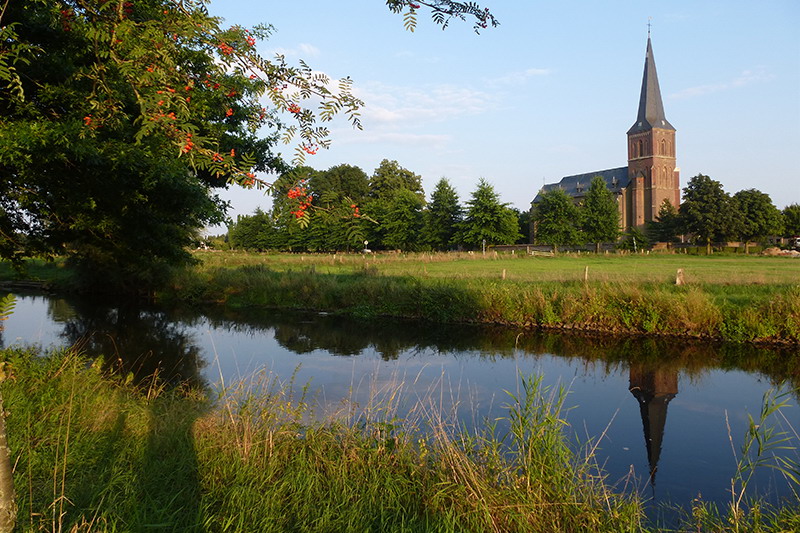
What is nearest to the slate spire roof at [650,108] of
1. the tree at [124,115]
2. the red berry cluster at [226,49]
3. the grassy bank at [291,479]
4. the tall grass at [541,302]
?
the tall grass at [541,302]

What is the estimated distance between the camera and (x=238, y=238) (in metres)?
89.5

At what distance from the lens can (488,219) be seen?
182 ft

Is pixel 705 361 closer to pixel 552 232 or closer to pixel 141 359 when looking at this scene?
pixel 141 359

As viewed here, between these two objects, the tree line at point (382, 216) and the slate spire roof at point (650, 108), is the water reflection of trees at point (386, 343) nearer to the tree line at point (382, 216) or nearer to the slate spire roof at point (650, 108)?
the tree line at point (382, 216)

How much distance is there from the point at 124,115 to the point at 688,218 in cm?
6853

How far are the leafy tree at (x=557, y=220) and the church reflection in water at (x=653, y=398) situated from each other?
169 ft

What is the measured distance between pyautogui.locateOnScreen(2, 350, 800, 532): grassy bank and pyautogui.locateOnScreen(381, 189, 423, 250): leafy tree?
57.5 metres

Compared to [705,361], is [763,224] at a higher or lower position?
higher

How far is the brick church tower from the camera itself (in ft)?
316

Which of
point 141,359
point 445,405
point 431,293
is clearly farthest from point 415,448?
point 431,293

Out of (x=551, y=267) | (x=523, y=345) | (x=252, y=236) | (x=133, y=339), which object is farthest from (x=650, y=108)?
(x=133, y=339)

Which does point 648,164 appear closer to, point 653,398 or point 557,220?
point 557,220

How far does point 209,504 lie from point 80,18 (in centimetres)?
383

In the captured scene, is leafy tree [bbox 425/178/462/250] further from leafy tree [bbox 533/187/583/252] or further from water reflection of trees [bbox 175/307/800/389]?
water reflection of trees [bbox 175/307/800/389]
